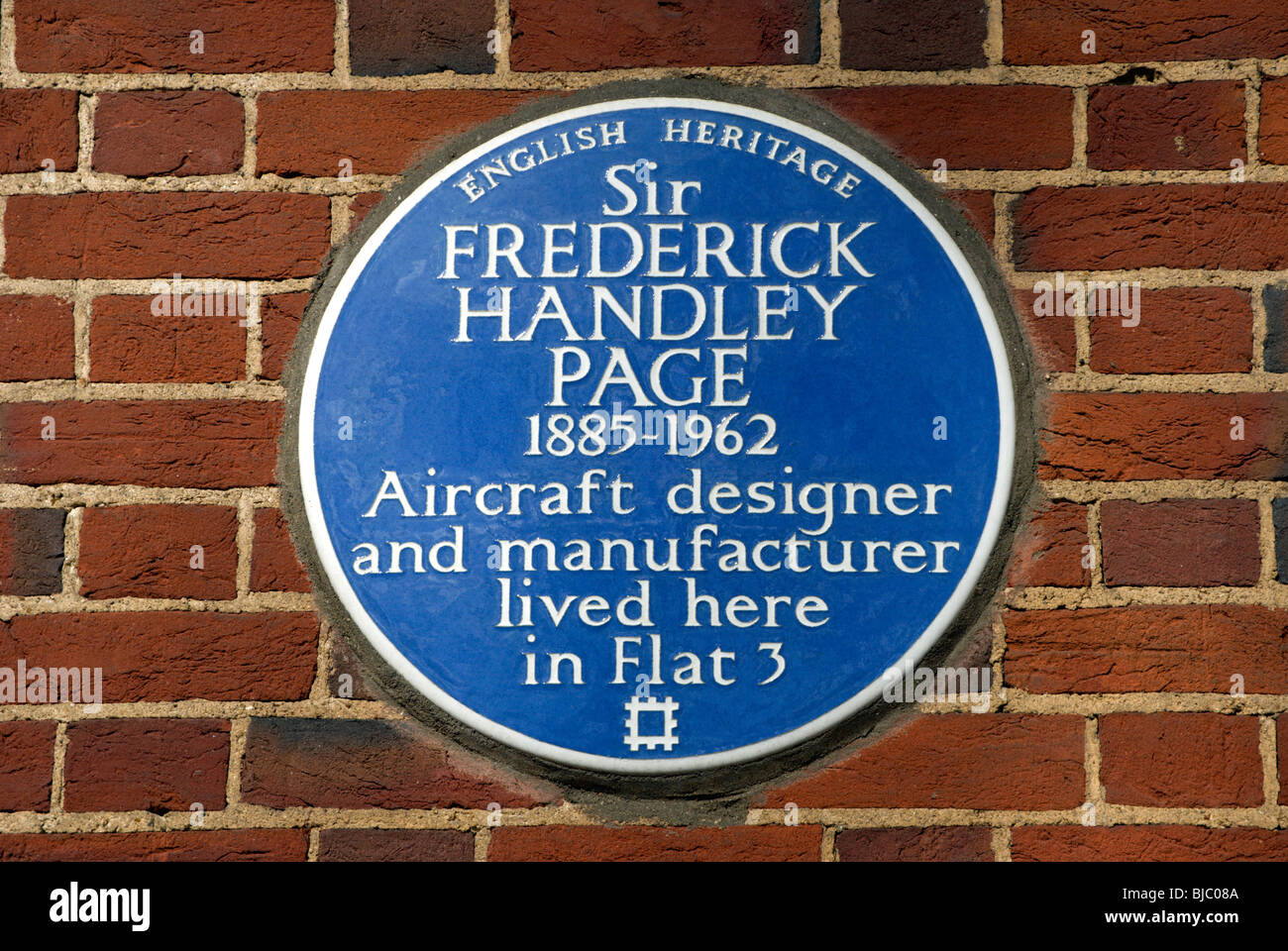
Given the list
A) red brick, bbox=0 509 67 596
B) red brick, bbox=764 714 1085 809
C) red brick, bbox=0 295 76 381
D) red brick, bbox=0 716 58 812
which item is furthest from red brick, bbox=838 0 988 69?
red brick, bbox=0 716 58 812

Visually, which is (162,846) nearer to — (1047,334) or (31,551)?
(31,551)

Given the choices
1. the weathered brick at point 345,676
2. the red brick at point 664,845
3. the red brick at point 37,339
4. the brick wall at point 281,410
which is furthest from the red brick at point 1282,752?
the red brick at point 37,339

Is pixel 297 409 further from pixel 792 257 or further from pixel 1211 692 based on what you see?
pixel 1211 692

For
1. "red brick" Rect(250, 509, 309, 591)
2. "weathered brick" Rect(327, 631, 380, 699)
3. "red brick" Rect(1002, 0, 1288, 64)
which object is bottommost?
"weathered brick" Rect(327, 631, 380, 699)

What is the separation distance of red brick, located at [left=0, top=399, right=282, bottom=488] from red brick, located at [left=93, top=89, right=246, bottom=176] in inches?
12.8

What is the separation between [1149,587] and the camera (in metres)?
1.43

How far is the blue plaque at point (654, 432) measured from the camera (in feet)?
4.70

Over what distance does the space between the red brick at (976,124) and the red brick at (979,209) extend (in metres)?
0.04

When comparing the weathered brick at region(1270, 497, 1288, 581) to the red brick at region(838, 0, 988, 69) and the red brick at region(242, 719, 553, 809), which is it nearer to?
the red brick at region(838, 0, 988, 69)

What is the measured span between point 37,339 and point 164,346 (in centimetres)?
17

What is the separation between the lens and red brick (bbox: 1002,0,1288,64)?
1.48 metres

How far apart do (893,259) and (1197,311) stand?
0.40m

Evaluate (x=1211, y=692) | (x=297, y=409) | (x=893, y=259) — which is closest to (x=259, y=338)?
(x=297, y=409)

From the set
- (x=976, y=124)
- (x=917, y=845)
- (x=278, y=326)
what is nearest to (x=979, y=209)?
(x=976, y=124)
